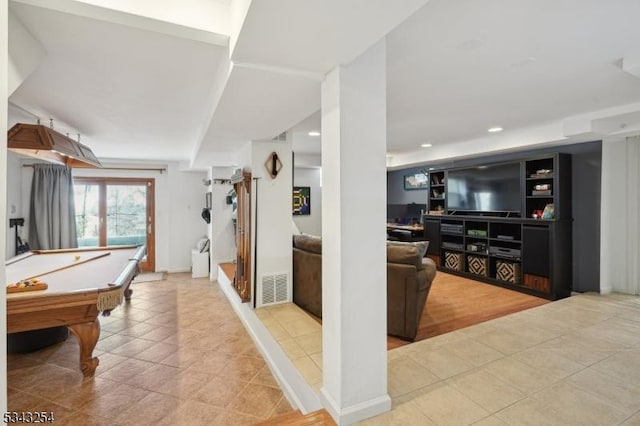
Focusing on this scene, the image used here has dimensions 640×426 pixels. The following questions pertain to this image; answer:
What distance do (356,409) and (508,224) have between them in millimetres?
4559

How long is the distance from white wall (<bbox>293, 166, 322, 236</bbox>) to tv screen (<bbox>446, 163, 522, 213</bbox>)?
2958 millimetres

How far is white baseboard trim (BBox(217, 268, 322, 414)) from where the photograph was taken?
6.90 feet

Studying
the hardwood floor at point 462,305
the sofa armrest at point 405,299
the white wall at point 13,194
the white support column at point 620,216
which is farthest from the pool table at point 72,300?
the white support column at point 620,216

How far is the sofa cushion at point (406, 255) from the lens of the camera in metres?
2.93

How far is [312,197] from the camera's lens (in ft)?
24.3

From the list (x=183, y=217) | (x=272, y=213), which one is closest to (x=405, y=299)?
(x=272, y=213)

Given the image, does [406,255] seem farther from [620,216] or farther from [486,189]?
[620,216]

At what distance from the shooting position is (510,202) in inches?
193

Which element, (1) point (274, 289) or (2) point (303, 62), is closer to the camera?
(2) point (303, 62)

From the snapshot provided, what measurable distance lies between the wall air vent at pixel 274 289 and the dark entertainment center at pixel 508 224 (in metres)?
3.46

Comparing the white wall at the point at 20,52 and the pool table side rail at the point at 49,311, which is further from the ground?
the white wall at the point at 20,52

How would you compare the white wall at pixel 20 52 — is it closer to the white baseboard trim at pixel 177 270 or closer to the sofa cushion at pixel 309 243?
the sofa cushion at pixel 309 243

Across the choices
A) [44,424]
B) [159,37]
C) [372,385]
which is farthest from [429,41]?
[44,424]

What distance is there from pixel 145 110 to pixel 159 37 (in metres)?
1.60
